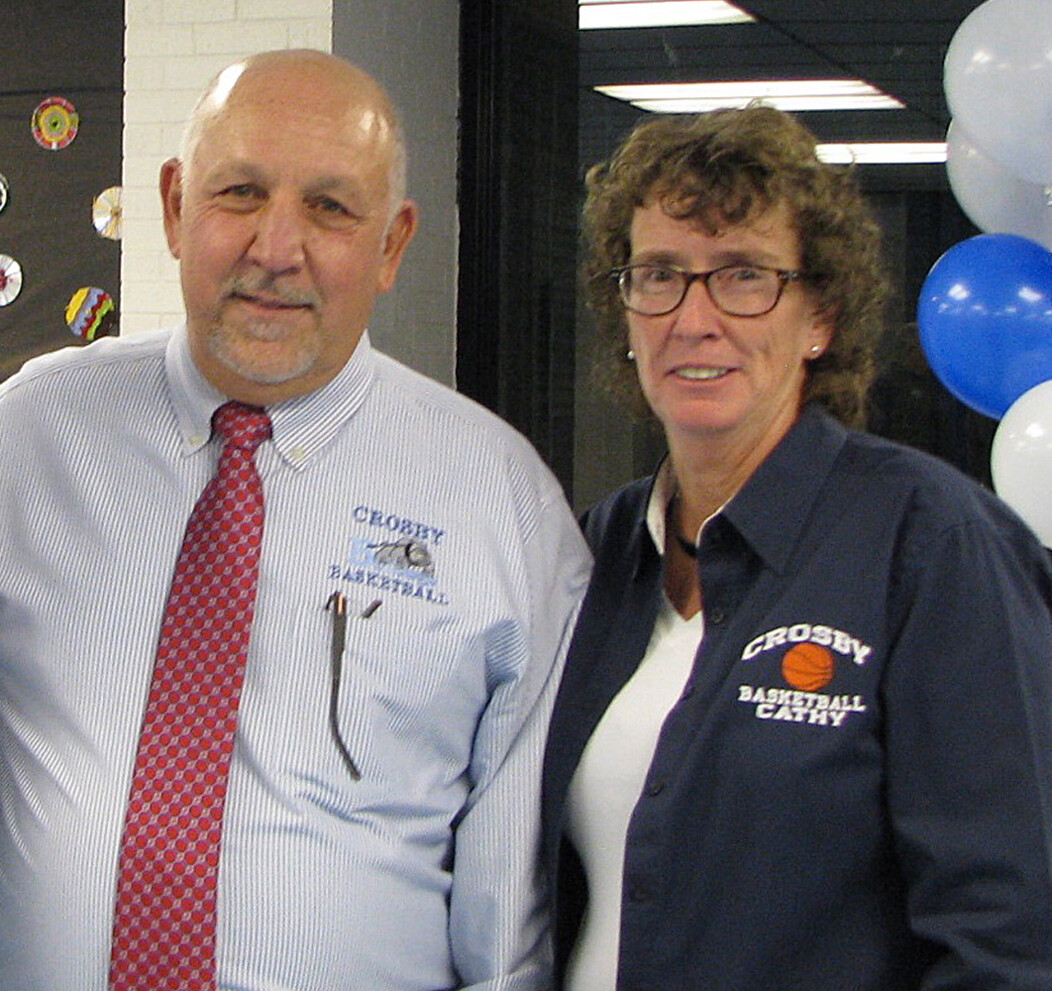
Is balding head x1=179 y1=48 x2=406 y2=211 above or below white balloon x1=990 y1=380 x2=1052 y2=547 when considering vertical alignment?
above

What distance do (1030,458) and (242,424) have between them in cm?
152

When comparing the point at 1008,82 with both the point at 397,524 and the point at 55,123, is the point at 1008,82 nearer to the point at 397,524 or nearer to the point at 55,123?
the point at 397,524

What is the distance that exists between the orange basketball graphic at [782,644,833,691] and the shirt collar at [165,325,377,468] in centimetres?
59

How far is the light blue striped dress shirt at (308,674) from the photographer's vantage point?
1629mm

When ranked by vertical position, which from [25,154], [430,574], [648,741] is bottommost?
[648,741]

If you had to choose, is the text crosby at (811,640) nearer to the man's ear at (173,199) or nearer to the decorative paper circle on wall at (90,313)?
the man's ear at (173,199)

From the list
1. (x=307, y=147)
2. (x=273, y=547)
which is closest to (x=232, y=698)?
(x=273, y=547)

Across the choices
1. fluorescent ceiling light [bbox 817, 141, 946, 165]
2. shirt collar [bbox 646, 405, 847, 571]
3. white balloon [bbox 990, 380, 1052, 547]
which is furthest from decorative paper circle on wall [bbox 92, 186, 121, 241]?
shirt collar [bbox 646, 405, 847, 571]

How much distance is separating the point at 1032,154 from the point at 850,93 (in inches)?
80.0

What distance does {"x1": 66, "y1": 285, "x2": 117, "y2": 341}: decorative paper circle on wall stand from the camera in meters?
4.59

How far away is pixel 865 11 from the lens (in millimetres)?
4508

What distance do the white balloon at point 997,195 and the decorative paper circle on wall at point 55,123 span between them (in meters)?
2.66

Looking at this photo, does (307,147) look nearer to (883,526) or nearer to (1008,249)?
(883,526)

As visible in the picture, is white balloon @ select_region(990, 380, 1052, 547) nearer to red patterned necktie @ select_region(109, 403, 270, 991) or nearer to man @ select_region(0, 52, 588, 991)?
man @ select_region(0, 52, 588, 991)
